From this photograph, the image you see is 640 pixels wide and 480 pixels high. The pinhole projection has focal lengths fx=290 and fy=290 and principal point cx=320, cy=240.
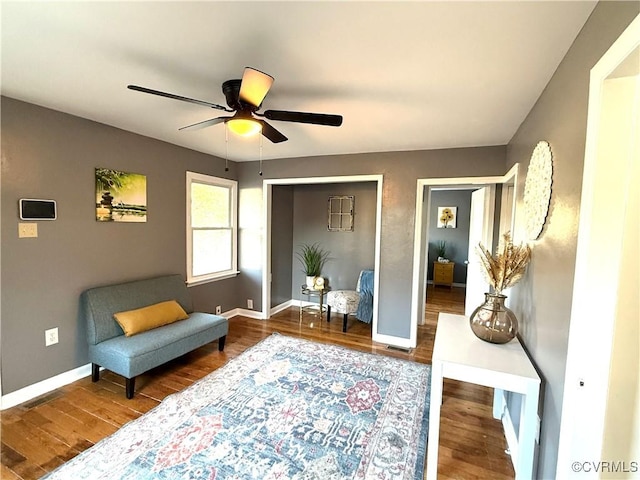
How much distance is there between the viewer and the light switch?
7.30ft

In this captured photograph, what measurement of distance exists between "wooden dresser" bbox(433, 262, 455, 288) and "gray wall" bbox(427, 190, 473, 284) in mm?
257

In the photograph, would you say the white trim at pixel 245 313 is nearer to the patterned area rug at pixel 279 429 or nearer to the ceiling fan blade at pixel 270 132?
the patterned area rug at pixel 279 429

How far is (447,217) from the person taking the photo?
22.7ft

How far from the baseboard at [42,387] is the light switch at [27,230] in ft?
3.98

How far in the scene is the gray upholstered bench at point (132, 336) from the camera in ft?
7.75

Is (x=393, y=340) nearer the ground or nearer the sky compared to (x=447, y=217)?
nearer the ground

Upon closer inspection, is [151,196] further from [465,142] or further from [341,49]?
[465,142]

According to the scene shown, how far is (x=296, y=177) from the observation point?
13.1 ft

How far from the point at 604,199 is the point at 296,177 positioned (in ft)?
11.0

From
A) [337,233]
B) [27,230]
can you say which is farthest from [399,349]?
[27,230]

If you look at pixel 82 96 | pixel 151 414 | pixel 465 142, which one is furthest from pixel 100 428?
pixel 465 142

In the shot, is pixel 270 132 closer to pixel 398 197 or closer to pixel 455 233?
pixel 398 197

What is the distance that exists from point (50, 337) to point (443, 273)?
6.66 metres

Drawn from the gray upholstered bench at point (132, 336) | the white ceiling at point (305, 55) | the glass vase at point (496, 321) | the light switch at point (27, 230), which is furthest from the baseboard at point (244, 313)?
the glass vase at point (496, 321)
